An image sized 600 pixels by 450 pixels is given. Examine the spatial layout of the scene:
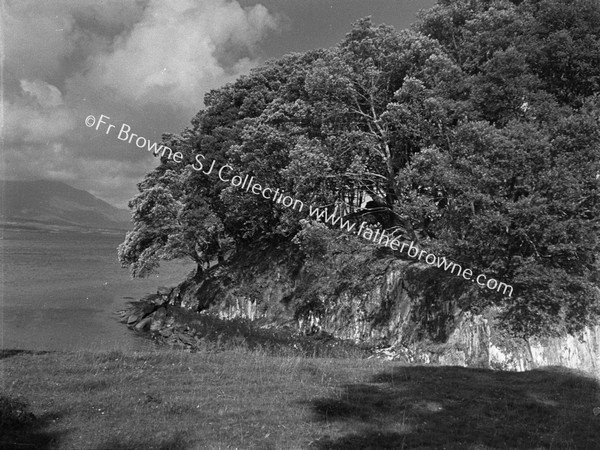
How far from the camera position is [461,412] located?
11.0 meters

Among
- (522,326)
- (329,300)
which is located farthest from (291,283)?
(522,326)

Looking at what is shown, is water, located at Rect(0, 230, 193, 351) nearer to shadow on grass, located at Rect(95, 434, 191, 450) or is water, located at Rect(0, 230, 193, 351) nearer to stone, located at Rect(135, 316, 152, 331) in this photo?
stone, located at Rect(135, 316, 152, 331)

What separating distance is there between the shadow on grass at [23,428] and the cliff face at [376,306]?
52.6 feet

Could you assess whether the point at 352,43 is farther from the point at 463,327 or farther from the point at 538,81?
the point at 463,327

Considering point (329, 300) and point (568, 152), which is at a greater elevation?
point (568, 152)

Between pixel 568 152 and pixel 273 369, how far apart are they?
14.2 m

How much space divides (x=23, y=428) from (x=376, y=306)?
22.7m

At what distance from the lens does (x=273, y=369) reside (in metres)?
14.1

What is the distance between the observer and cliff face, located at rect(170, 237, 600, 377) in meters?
19.2

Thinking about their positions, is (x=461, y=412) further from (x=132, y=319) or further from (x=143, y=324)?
(x=132, y=319)

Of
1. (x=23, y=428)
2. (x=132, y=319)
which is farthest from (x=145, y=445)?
(x=132, y=319)

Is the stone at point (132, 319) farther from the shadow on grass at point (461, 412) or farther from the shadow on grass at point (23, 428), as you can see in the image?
the shadow on grass at point (23, 428)

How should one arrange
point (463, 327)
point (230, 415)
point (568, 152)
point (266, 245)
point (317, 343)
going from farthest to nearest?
point (266, 245) → point (317, 343) → point (463, 327) → point (568, 152) → point (230, 415)

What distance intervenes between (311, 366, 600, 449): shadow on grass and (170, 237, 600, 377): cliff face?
4665 millimetres
